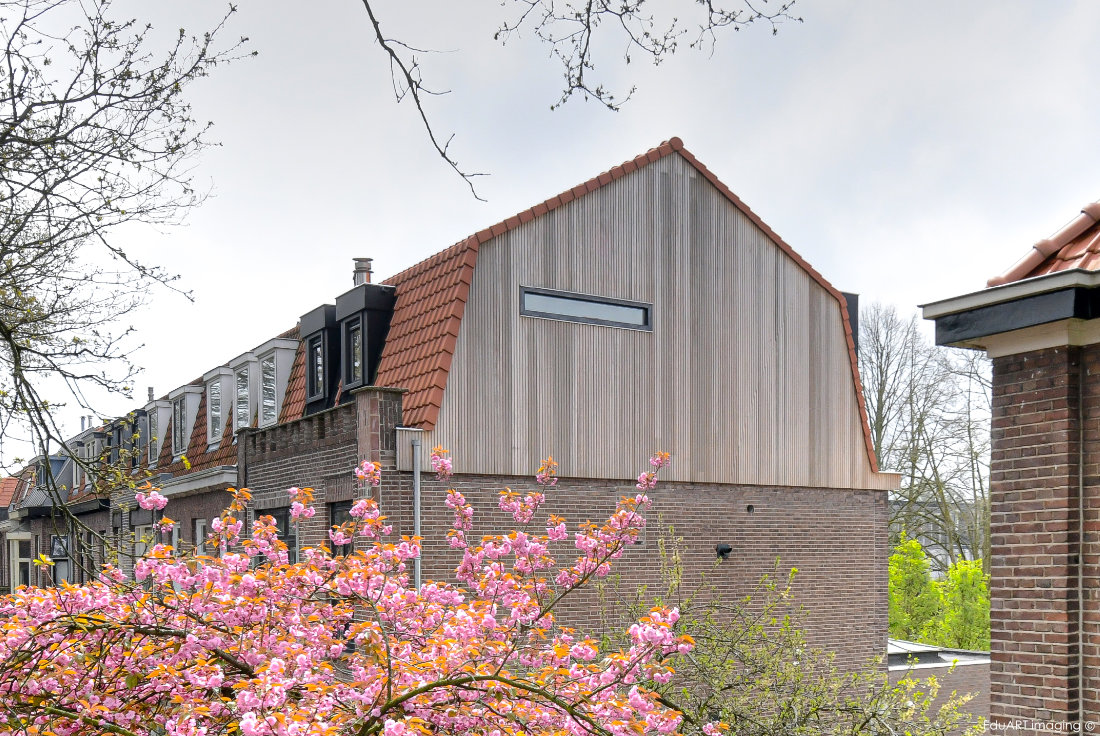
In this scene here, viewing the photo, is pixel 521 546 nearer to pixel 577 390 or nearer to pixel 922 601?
pixel 577 390

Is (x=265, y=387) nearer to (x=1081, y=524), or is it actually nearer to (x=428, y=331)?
(x=428, y=331)

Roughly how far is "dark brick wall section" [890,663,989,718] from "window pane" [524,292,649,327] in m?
9.36

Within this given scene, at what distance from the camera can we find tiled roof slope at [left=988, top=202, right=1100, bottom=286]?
7391 millimetres

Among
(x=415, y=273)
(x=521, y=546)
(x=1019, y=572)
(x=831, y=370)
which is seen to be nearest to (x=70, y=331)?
(x=521, y=546)

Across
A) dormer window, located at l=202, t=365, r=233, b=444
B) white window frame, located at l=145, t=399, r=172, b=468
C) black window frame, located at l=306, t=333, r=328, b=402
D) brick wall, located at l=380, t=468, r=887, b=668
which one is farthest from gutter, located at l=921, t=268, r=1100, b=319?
white window frame, located at l=145, t=399, r=172, b=468

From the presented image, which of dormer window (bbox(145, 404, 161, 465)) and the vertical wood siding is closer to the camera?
the vertical wood siding

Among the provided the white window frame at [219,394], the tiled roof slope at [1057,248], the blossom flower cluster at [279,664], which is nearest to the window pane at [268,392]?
the white window frame at [219,394]

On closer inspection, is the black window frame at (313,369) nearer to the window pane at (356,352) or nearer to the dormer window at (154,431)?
the window pane at (356,352)

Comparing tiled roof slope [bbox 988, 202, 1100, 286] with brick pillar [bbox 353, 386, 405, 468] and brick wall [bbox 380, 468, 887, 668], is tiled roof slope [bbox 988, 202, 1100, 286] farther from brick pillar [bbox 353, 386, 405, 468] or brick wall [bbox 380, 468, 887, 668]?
brick pillar [bbox 353, 386, 405, 468]

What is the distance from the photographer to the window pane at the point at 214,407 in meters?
24.8

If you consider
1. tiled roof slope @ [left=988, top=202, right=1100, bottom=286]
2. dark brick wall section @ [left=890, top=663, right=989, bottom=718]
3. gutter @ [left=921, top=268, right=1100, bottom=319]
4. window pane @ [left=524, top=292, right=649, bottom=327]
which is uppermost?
window pane @ [left=524, top=292, right=649, bottom=327]

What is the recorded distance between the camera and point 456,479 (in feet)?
52.9

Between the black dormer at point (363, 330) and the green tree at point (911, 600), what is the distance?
18197 mm

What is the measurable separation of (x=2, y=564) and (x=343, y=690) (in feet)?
146
